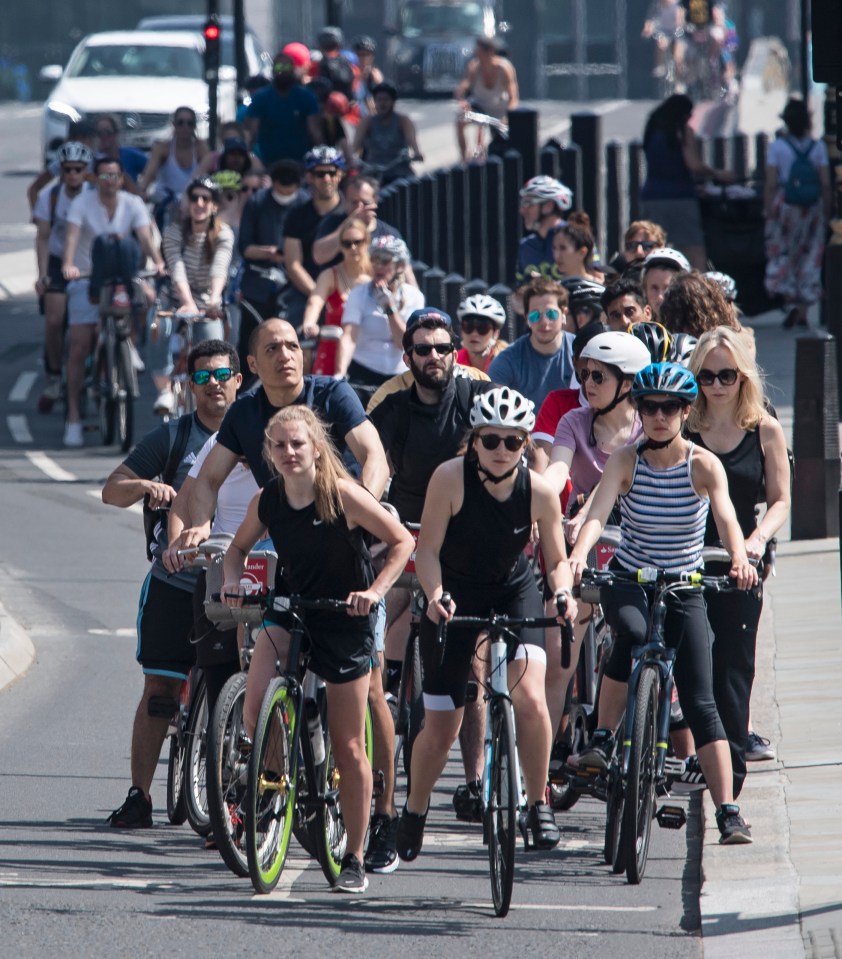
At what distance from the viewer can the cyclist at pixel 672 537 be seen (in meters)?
8.23

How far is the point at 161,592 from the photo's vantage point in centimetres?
912

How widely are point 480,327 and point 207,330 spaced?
230 inches

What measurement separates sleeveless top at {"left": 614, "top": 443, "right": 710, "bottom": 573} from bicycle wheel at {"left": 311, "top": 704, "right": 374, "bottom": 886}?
1168 mm

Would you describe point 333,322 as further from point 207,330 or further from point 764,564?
point 764,564

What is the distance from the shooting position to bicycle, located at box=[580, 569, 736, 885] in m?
7.95

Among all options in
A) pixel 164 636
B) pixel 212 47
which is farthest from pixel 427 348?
pixel 212 47

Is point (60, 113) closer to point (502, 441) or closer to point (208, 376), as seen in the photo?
point (208, 376)

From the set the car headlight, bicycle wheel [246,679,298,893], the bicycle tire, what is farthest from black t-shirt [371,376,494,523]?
the car headlight

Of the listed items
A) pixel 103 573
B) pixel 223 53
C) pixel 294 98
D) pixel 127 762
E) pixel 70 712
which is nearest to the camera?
pixel 127 762

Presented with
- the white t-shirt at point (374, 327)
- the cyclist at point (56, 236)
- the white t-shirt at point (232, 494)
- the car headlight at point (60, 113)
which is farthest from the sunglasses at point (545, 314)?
the car headlight at point (60, 113)

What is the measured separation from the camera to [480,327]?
11.3 metres

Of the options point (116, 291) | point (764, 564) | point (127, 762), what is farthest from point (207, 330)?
point (764, 564)

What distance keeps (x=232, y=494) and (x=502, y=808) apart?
191 centimetres

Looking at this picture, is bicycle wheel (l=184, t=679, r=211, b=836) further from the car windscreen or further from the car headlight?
the car windscreen
